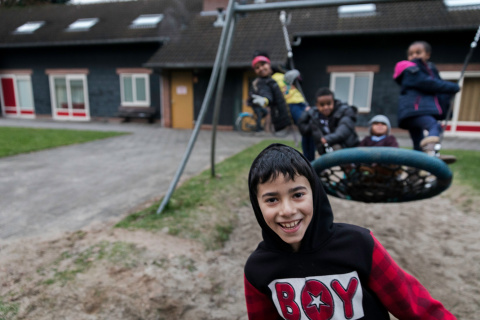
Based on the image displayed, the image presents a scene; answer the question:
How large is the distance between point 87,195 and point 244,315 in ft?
9.32

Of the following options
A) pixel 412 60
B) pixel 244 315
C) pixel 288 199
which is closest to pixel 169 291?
pixel 244 315

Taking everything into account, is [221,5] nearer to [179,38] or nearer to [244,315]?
[179,38]

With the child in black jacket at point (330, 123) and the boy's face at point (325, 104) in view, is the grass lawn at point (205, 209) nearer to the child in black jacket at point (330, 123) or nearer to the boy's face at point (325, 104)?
the child in black jacket at point (330, 123)

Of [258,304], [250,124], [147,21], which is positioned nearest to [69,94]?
[147,21]

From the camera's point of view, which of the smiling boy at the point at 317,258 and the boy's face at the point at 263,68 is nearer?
the smiling boy at the point at 317,258

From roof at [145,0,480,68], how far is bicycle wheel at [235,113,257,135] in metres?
1.71

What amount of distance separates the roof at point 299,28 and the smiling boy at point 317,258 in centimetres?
972

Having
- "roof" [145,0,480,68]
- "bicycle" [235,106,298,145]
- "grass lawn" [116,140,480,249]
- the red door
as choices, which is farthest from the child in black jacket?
the red door

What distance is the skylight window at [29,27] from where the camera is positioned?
15.5 m

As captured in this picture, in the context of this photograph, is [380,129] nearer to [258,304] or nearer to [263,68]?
[263,68]

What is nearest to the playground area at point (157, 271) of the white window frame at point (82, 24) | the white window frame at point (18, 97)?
the white window frame at point (82, 24)

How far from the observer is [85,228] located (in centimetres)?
323

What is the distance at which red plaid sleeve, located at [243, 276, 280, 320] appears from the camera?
51.6 inches

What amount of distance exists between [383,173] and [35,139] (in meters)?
8.56
